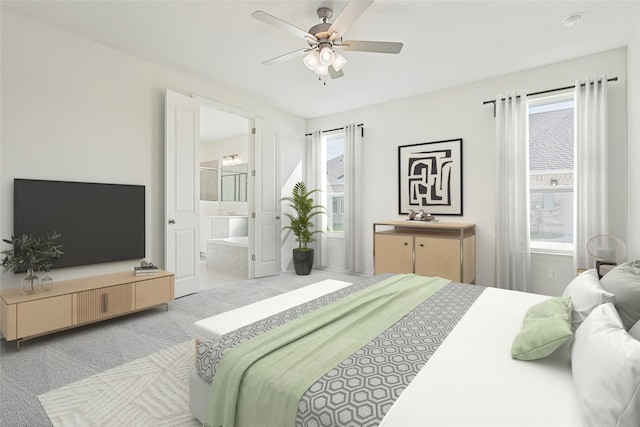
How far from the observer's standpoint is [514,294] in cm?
212

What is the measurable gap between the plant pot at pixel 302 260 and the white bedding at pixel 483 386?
3303 mm

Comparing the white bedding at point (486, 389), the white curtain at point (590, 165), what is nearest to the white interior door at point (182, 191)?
the white bedding at point (486, 389)

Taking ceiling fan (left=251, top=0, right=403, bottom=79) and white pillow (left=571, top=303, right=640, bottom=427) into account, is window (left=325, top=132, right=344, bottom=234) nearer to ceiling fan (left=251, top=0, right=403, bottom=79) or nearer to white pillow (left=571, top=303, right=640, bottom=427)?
ceiling fan (left=251, top=0, right=403, bottom=79)

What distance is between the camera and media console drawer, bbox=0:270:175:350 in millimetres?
2342

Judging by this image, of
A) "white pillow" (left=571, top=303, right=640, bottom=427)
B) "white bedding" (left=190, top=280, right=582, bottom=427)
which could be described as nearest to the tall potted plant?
"white bedding" (left=190, top=280, right=582, bottom=427)

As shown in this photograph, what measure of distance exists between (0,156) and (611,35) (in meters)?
5.60

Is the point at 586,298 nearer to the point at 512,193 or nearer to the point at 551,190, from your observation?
the point at 512,193

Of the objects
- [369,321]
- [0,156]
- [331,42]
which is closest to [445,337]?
Result: [369,321]

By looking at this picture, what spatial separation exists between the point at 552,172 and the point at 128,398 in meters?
4.45

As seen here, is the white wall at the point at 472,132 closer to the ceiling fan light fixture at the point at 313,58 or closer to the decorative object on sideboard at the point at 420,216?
the decorative object on sideboard at the point at 420,216

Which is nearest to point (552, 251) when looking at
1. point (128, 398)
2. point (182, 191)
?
point (128, 398)

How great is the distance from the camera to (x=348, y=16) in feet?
7.03

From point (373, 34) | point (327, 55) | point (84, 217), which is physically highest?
point (373, 34)

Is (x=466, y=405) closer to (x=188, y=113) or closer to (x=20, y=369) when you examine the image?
(x=20, y=369)
